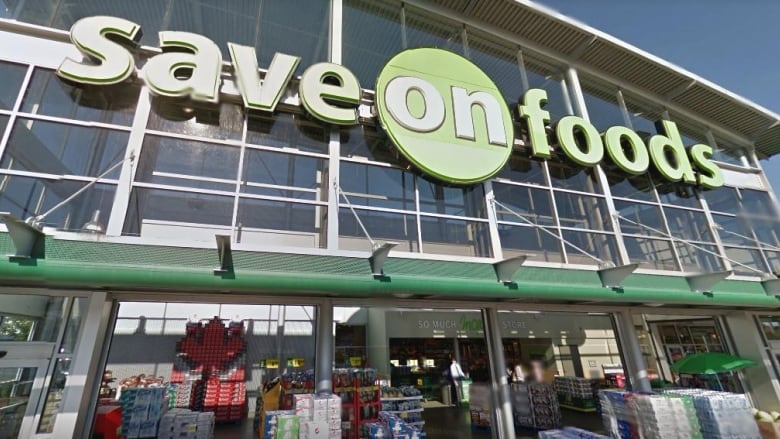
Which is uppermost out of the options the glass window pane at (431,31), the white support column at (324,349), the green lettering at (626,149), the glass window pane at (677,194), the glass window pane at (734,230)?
the glass window pane at (431,31)

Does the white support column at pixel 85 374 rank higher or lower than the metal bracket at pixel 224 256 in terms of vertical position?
lower

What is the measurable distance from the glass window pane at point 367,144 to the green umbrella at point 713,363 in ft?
27.5

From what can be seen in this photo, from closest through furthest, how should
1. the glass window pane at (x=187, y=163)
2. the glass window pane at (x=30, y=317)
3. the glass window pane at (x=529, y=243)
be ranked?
1. the glass window pane at (x=30, y=317)
2. the glass window pane at (x=187, y=163)
3. the glass window pane at (x=529, y=243)

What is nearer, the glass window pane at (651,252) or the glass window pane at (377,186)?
the glass window pane at (377,186)

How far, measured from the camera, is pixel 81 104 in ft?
18.6

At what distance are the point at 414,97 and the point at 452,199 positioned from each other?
2.23 m

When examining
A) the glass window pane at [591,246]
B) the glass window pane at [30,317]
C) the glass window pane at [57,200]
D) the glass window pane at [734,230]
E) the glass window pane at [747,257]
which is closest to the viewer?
the glass window pane at [30,317]

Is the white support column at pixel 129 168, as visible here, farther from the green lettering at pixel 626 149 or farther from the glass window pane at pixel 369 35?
the green lettering at pixel 626 149

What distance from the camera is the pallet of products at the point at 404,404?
317 inches

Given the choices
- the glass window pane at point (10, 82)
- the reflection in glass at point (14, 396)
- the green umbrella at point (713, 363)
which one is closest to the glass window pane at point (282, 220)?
the reflection in glass at point (14, 396)

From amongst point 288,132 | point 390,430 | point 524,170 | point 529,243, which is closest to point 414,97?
point 288,132

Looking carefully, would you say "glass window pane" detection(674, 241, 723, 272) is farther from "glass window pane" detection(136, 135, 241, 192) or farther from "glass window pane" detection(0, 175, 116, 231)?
"glass window pane" detection(0, 175, 116, 231)

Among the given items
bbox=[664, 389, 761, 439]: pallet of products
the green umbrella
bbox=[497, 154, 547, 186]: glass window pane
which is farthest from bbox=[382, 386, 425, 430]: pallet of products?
the green umbrella

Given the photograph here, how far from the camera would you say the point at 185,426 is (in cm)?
667
